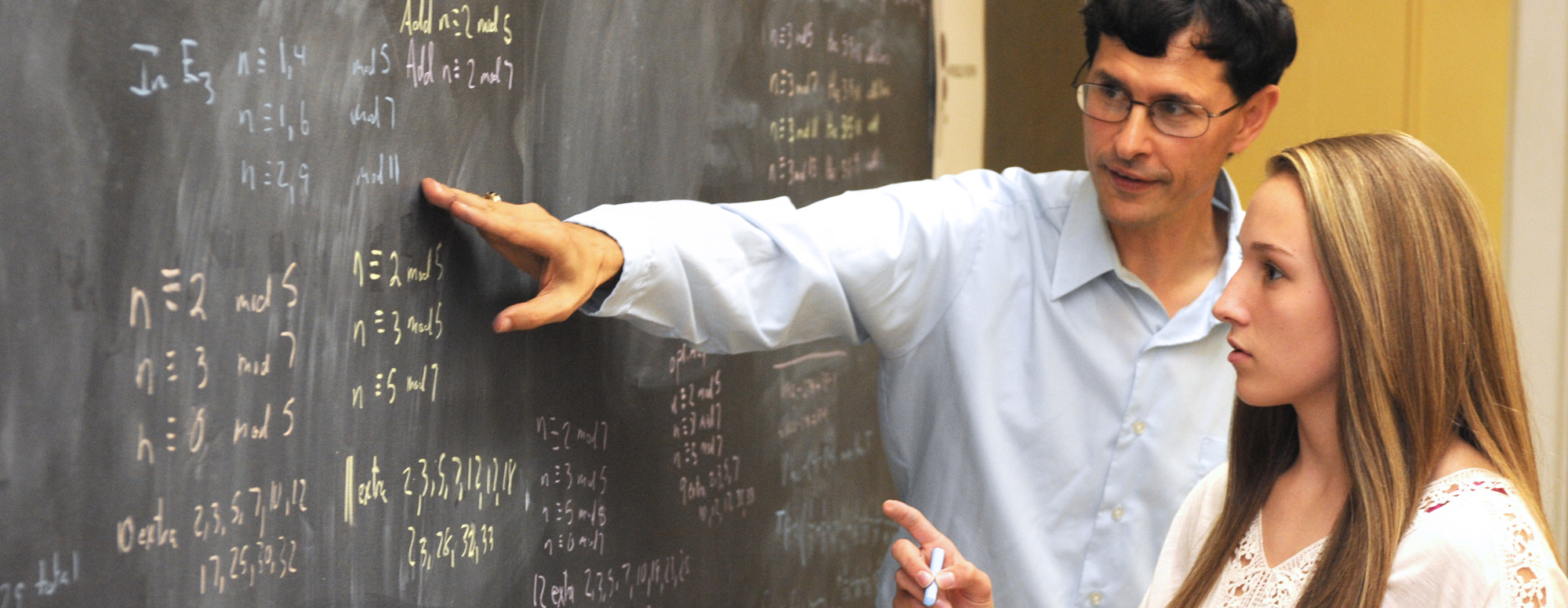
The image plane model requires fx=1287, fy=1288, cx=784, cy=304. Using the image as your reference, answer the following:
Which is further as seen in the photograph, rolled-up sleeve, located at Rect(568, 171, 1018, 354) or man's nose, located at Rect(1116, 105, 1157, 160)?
man's nose, located at Rect(1116, 105, 1157, 160)

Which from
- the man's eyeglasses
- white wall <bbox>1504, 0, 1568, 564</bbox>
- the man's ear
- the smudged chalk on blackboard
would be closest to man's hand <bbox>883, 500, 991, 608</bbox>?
the smudged chalk on blackboard

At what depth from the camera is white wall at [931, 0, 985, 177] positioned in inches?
96.6

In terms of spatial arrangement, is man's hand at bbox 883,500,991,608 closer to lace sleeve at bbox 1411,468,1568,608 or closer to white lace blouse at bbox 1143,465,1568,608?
white lace blouse at bbox 1143,465,1568,608

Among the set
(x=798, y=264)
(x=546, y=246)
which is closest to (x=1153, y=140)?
(x=798, y=264)

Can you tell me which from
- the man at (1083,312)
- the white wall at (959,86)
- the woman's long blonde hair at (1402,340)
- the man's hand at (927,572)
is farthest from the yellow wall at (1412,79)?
the man's hand at (927,572)

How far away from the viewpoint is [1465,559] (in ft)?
3.42

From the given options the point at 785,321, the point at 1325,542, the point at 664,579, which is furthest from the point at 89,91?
the point at 1325,542

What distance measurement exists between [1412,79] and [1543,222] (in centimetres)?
49

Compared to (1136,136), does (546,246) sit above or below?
below

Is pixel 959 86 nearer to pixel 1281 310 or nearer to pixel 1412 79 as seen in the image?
pixel 1412 79

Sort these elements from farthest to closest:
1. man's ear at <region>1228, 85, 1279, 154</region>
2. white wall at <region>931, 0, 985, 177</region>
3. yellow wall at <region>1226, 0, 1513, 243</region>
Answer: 1. yellow wall at <region>1226, 0, 1513, 243</region>
2. white wall at <region>931, 0, 985, 177</region>
3. man's ear at <region>1228, 85, 1279, 154</region>

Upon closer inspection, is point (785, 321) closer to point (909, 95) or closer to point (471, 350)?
point (471, 350)

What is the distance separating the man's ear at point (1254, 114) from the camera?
5.78 ft

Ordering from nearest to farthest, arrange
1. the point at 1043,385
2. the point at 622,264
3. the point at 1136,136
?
the point at 622,264
the point at 1136,136
the point at 1043,385
